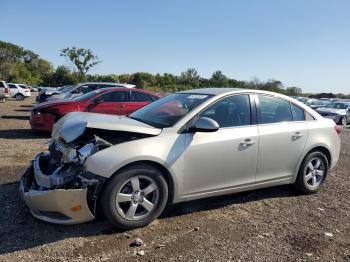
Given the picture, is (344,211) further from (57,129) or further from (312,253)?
(57,129)

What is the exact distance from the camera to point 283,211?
16.8ft

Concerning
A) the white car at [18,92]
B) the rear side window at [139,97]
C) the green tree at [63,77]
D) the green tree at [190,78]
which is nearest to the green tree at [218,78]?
the green tree at [190,78]

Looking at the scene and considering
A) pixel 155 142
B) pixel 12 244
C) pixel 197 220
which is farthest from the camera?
pixel 197 220

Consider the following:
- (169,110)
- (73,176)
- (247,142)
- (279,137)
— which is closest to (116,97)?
(169,110)

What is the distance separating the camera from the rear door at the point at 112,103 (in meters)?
11.3

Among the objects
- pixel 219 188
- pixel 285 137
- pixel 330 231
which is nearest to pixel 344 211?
pixel 330 231

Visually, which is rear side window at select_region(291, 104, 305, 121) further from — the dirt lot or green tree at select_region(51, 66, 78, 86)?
green tree at select_region(51, 66, 78, 86)

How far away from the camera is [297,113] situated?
18.8ft

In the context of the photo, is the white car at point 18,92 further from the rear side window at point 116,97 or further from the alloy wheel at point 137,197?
the alloy wheel at point 137,197

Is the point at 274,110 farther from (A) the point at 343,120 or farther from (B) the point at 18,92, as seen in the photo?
(B) the point at 18,92

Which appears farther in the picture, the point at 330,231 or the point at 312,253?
the point at 330,231

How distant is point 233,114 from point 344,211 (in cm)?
209

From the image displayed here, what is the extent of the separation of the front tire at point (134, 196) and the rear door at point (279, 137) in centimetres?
156

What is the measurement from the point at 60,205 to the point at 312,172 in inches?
151
